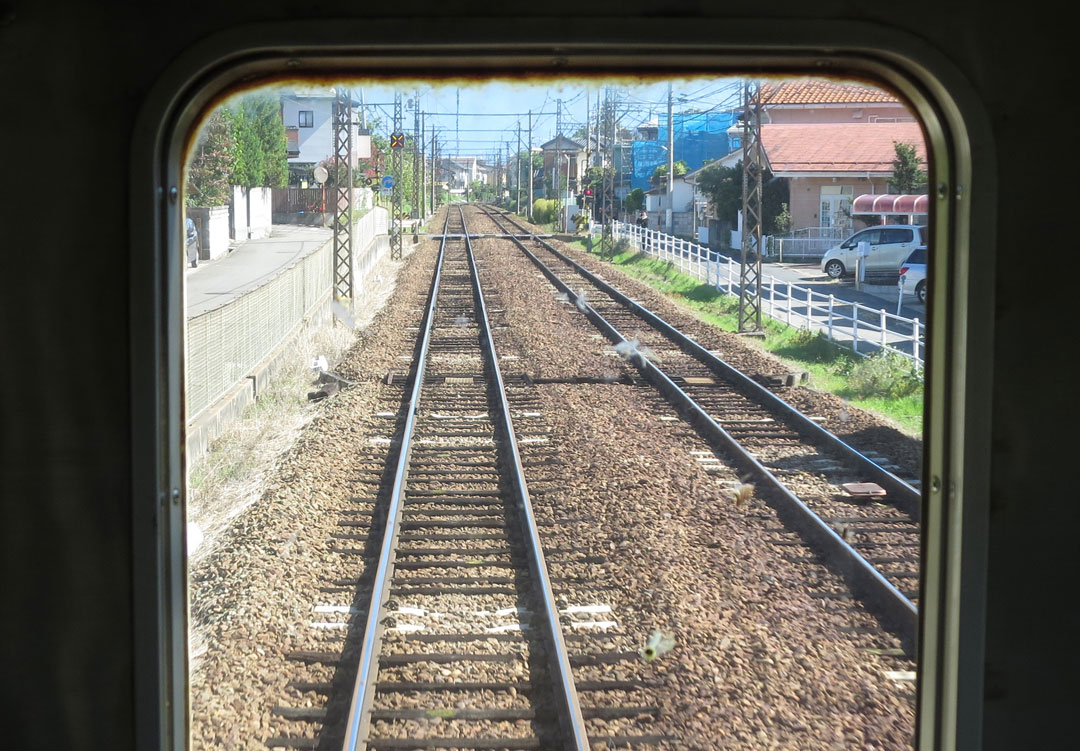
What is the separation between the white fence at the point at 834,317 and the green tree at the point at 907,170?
7.79 ft

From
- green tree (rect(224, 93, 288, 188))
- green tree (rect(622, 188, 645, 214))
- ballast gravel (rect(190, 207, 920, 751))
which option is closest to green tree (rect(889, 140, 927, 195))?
ballast gravel (rect(190, 207, 920, 751))

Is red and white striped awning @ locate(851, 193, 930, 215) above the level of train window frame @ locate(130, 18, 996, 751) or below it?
above

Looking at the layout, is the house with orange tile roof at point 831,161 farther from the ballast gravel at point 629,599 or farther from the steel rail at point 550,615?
the steel rail at point 550,615

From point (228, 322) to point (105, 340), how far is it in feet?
26.9

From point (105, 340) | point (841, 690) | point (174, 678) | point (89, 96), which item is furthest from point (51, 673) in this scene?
point (841, 690)

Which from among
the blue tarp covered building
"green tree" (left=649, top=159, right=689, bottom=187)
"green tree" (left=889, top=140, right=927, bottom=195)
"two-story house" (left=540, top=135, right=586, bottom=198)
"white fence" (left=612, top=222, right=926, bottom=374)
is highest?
"two-story house" (left=540, top=135, right=586, bottom=198)

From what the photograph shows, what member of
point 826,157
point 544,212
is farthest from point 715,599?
point 544,212

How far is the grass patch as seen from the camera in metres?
11.2

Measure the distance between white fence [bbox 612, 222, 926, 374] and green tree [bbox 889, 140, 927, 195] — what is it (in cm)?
237

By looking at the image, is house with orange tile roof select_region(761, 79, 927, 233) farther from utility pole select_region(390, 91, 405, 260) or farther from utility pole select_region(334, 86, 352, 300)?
utility pole select_region(390, 91, 405, 260)

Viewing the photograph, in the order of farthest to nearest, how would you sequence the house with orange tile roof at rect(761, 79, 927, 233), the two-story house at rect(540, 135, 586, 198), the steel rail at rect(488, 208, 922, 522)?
the two-story house at rect(540, 135, 586, 198), the house with orange tile roof at rect(761, 79, 927, 233), the steel rail at rect(488, 208, 922, 522)

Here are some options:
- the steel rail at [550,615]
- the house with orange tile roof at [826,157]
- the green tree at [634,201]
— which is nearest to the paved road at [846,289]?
the house with orange tile roof at [826,157]

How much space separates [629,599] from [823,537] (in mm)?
1606

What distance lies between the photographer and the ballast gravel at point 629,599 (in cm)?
432
